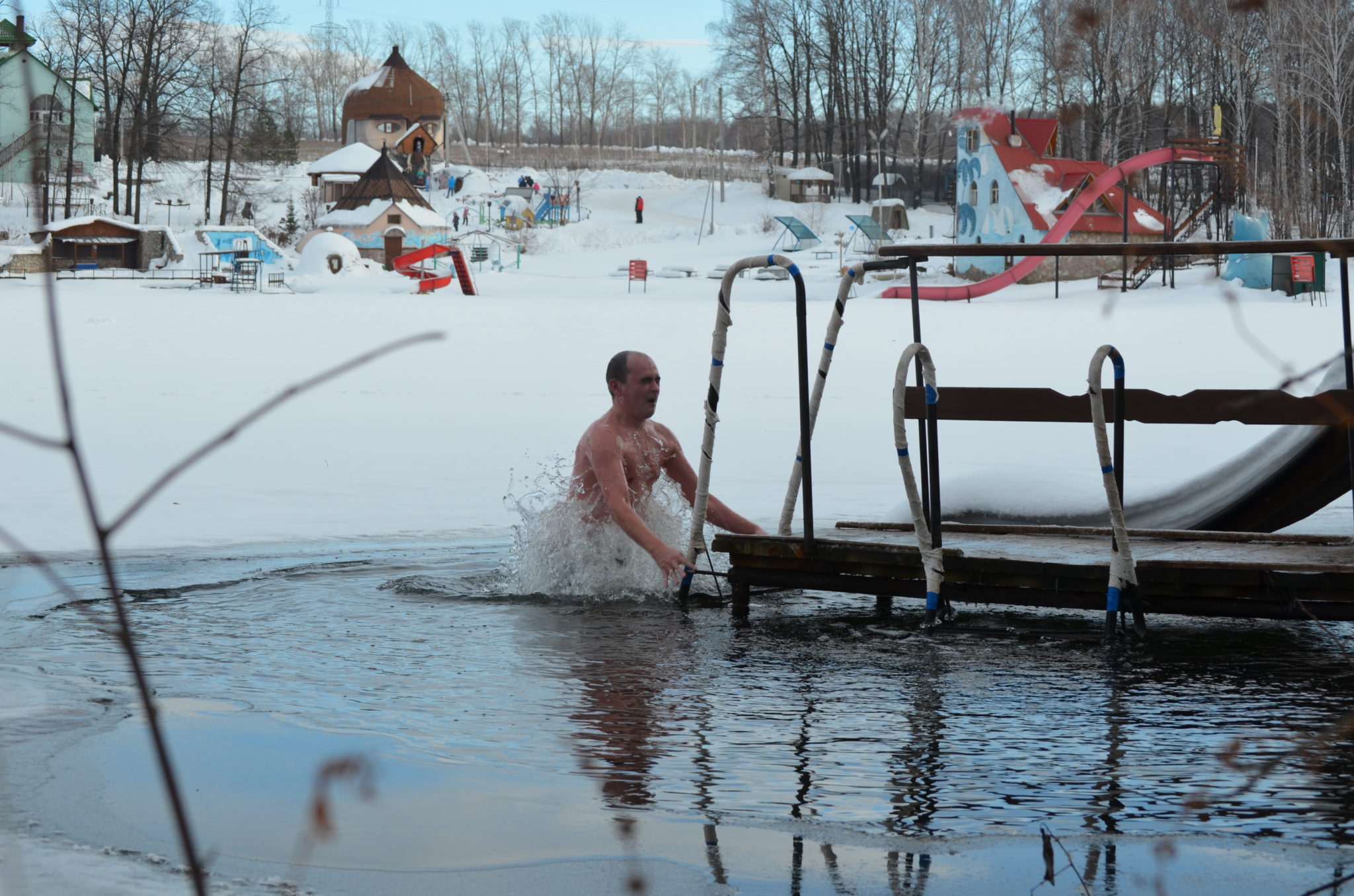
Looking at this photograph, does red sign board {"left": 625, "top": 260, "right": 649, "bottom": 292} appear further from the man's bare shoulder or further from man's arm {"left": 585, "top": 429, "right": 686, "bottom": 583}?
man's arm {"left": 585, "top": 429, "right": 686, "bottom": 583}

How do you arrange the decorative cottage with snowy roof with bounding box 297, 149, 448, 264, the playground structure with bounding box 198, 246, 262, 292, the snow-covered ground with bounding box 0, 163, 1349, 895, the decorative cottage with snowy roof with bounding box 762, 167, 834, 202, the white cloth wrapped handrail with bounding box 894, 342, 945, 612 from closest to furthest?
the white cloth wrapped handrail with bounding box 894, 342, 945, 612
the snow-covered ground with bounding box 0, 163, 1349, 895
the playground structure with bounding box 198, 246, 262, 292
the decorative cottage with snowy roof with bounding box 297, 149, 448, 264
the decorative cottage with snowy roof with bounding box 762, 167, 834, 202

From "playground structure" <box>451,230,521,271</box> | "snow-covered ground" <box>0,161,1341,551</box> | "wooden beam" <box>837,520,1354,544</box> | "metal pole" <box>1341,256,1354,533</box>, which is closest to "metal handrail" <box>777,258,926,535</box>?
"wooden beam" <box>837,520,1354,544</box>

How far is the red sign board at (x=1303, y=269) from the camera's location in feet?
86.9

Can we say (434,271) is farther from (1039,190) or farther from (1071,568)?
(1071,568)

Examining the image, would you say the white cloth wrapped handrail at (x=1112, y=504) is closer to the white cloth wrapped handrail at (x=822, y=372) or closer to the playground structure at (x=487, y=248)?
the white cloth wrapped handrail at (x=822, y=372)

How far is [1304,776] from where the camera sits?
4.20 meters

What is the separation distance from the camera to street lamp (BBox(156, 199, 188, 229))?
6358cm

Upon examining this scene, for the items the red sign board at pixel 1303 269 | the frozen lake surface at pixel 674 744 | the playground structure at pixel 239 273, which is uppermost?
the playground structure at pixel 239 273

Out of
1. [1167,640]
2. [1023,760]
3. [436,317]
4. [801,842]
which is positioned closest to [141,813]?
[801,842]

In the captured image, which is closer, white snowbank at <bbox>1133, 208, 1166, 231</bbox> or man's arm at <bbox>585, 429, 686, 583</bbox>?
man's arm at <bbox>585, 429, 686, 583</bbox>

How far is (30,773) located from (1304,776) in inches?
141

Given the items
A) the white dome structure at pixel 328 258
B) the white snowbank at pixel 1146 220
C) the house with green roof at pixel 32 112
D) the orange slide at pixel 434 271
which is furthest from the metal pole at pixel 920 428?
the white dome structure at pixel 328 258

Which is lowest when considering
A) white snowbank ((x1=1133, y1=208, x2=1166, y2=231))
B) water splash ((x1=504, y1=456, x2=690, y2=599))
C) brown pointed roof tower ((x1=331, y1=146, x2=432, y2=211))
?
water splash ((x1=504, y1=456, x2=690, y2=599))

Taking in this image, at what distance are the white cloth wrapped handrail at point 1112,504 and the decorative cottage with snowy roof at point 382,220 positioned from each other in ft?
150
